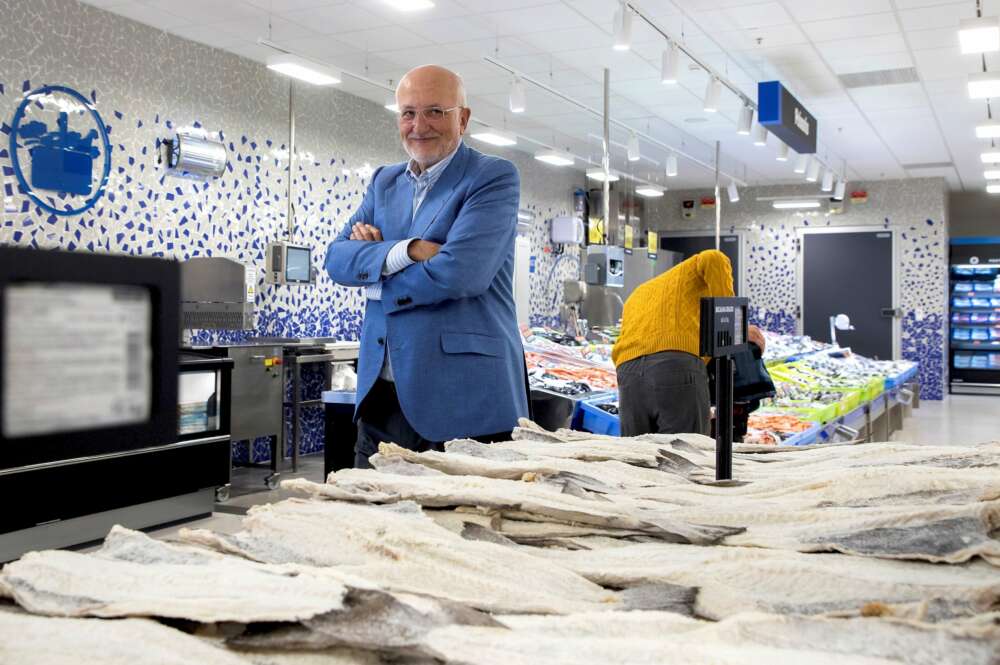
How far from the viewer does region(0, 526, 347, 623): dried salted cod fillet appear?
2.73 feet

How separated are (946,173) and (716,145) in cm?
478

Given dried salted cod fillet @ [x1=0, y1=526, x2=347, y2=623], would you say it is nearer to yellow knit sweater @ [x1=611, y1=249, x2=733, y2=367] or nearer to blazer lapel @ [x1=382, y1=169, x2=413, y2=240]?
blazer lapel @ [x1=382, y1=169, x2=413, y2=240]

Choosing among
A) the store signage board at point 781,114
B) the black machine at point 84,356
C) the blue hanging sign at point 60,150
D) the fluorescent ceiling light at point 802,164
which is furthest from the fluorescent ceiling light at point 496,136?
the black machine at point 84,356

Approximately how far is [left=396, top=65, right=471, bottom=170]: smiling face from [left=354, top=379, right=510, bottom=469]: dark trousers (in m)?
0.62

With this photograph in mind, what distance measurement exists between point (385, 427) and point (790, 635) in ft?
5.30

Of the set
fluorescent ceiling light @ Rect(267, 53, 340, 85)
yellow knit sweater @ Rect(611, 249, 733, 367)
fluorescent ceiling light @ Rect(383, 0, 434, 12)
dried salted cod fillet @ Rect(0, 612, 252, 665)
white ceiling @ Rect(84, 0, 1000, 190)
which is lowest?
dried salted cod fillet @ Rect(0, 612, 252, 665)

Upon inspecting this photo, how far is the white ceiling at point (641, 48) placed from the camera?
6512mm

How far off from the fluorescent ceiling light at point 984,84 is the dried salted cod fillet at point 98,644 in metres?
7.58

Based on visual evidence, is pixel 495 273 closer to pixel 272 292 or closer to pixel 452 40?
pixel 452 40

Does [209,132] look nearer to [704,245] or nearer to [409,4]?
[409,4]

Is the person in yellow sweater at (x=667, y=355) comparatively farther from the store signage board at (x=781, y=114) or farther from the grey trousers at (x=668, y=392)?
the store signage board at (x=781, y=114)

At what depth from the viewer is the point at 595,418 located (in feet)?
16.7

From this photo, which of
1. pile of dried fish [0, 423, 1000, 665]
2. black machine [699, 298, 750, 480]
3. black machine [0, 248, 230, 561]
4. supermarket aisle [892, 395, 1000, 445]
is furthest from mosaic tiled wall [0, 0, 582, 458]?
supermarket aisle [892, 395, 1000, 445]

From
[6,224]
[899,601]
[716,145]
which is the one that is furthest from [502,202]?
[716,145]
